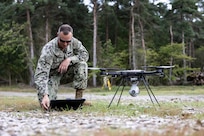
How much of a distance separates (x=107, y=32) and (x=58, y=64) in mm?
37221

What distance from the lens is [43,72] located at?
6027mm

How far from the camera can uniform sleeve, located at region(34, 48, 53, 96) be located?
19.1 feet

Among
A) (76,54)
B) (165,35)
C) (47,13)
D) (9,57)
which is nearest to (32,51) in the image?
(47,13)

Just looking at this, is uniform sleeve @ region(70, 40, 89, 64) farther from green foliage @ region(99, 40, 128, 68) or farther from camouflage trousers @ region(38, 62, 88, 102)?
green foliage @ region(99, 40, 128, 68)

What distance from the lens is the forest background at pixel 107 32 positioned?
33.8 metres

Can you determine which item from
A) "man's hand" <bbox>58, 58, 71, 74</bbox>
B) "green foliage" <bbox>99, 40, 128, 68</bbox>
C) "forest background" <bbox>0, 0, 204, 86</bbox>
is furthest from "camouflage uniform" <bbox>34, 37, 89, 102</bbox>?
"green foliage" <bbox>99, 40, 128, 68</bbox>

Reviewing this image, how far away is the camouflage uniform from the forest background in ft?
83.6

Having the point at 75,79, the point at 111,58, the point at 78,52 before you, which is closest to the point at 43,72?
the point at 75,79

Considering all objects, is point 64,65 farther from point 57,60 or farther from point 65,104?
point 65,104

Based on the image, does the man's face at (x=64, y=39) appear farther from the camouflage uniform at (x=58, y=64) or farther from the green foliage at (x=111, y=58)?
the green foliage at (x=111, y=58)

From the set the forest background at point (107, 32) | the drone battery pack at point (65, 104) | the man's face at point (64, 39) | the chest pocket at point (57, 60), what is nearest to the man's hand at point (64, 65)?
the chest pocket at point (57, 60)

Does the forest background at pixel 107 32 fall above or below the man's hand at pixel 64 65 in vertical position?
above

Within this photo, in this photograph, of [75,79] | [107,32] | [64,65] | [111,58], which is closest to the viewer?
[64,65]

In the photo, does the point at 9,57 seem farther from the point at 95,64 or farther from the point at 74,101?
the point at 74,101
